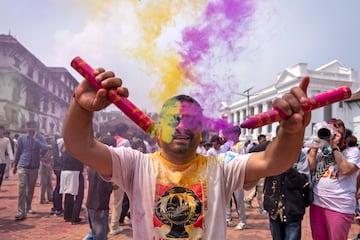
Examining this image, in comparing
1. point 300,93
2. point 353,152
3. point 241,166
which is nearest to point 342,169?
point 353,152

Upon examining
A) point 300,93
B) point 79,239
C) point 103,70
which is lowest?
point 79,239

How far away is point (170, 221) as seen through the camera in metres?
1.98

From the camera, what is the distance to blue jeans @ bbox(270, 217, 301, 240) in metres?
4.20

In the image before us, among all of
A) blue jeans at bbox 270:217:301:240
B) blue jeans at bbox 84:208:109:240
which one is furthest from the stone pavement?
blue jeans at bbox 270:217:301:240

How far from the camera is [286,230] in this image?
429cm

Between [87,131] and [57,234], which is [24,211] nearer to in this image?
[57,234]

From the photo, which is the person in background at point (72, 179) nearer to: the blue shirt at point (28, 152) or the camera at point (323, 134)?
the blue shirt at point (28, 152)

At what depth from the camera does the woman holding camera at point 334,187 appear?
398 centimetres

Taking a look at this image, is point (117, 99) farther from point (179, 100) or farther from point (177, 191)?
point (177, 191)

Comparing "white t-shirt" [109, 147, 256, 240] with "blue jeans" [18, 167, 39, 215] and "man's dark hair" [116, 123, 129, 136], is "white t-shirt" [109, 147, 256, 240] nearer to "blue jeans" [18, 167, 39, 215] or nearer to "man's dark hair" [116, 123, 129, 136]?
"man's dark hair" [116, 123, 129, 136]

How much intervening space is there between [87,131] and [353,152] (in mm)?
3627

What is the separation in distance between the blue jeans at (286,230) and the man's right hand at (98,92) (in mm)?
3333

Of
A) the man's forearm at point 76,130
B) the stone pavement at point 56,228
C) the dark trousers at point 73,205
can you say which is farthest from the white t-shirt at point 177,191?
the dark trousers at point 73,205

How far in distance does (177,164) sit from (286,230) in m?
2.83
